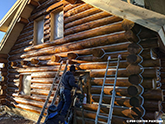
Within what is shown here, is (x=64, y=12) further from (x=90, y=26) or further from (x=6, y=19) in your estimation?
(x=6, y=19)

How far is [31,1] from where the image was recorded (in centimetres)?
834

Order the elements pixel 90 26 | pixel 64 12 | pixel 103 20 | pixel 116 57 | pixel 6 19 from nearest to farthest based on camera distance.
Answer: pixel 116 57 < pixel 103 20 < pixel 90 26 < pixel 64 12 < pixel 6 19

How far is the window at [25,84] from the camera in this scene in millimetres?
8320

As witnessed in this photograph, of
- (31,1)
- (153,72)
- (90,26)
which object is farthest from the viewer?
(31,1)

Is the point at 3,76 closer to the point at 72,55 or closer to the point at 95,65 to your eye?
the point at 72,55

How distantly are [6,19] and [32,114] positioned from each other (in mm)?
7057

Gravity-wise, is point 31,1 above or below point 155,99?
above

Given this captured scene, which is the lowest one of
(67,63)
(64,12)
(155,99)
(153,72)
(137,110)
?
(137,110)

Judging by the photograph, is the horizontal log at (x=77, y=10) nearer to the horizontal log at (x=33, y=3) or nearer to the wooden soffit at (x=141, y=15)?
the wooden soffit at (x=141, y=15)

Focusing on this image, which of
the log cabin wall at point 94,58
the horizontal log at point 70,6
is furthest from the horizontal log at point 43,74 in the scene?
the horizontal log at point 70,6

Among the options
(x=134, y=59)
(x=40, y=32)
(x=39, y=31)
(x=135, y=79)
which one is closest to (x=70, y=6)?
(x=40, y=32)

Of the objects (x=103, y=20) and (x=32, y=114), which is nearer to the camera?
(x=103, y=20)

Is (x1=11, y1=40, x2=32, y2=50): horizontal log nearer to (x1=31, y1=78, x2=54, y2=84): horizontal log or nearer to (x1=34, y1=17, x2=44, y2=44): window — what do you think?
(x1=34, y1=17, x2=44, y2=44): window

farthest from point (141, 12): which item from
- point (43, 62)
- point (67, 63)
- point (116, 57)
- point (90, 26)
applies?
point (43, 62)
